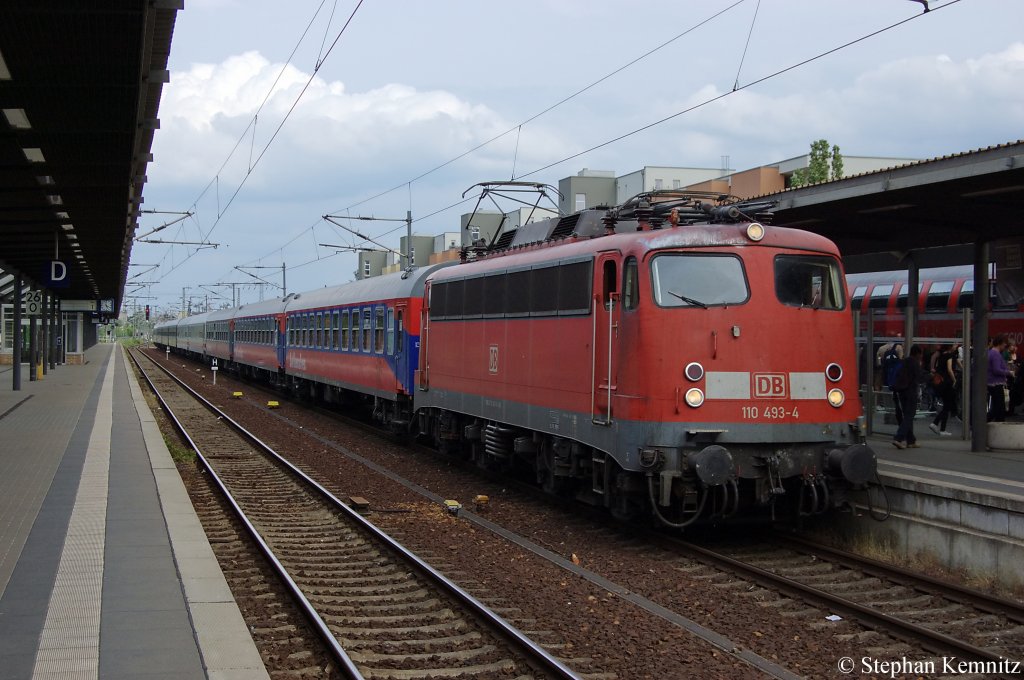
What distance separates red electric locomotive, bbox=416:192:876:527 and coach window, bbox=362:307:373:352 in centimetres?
1057

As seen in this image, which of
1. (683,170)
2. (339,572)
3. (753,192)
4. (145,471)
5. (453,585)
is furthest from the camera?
(683,170)

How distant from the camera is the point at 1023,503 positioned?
8.69m

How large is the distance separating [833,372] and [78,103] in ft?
28.6

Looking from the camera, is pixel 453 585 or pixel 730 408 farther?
pixel 730 408

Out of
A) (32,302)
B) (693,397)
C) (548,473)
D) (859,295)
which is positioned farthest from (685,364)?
(32,302)

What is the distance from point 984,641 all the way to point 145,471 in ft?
38.3

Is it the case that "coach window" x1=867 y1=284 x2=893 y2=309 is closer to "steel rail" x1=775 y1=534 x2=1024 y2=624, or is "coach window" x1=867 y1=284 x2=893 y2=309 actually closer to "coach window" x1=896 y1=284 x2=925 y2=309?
"coach window" x1=896 y1=284 x2=925 y2=309

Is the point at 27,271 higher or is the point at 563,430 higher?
the point at 27,271

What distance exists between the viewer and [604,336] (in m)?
10.5

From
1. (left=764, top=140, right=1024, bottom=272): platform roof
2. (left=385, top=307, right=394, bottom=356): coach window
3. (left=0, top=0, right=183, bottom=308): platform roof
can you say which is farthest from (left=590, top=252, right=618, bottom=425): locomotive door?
(left=385, top=307, right=394, bottom=356): coach window

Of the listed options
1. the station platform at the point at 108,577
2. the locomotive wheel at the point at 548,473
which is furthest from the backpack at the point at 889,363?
the station platform at the point at 108,577

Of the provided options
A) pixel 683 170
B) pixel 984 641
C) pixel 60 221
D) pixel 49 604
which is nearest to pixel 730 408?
pixel 984 641

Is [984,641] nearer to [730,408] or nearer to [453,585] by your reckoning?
[730,408]

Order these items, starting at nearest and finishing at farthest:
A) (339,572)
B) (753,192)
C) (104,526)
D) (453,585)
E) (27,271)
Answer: (453,585), (339,572), (104,526), (27,271), (753,192)
